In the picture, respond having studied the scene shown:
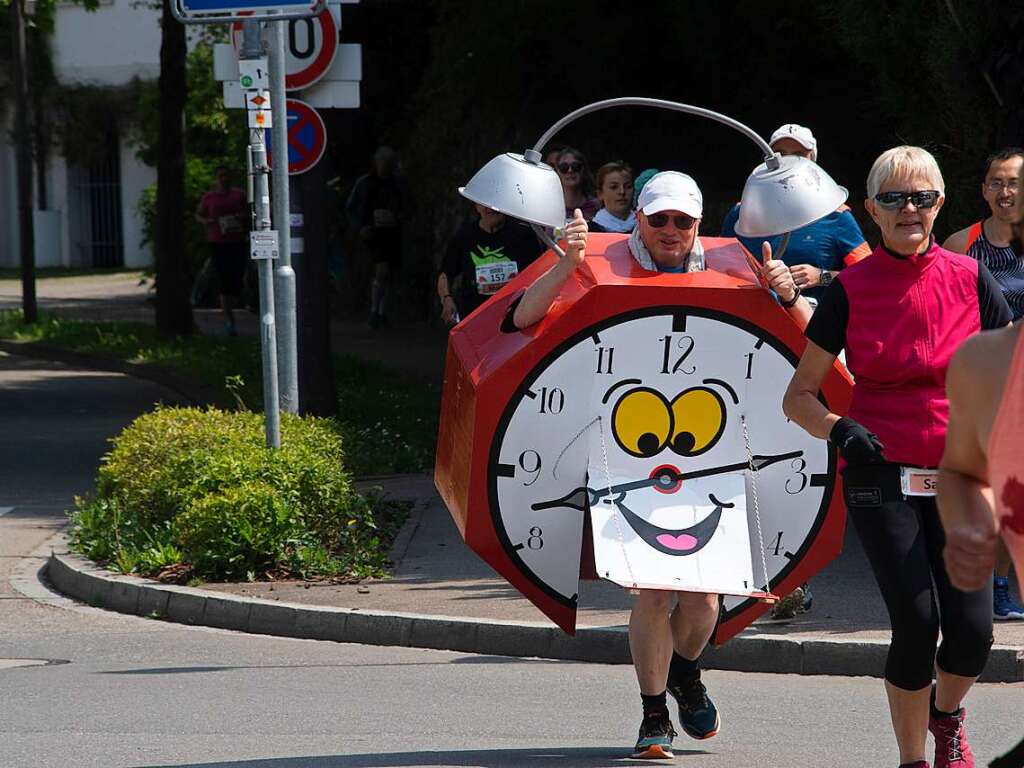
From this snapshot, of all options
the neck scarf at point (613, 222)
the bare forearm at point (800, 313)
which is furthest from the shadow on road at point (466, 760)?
the neck scarf at point (613, 222)

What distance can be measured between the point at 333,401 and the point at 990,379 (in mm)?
→ 10339

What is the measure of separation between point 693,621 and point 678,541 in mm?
332

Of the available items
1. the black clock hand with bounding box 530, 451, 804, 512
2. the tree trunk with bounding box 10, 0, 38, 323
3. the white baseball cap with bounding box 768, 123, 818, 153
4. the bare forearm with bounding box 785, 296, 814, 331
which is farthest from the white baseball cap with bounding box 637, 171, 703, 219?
the tree trunk with bounding box 10, 0, 38, 323

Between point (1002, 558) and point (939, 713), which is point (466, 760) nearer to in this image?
point (939, 713)

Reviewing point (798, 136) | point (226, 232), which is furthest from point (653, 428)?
point (226, 232)

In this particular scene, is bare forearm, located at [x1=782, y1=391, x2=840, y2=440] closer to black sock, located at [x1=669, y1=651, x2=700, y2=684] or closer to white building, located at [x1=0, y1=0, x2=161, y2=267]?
black sock, located at [x1=669, y1=651, x2=700, y2=684]

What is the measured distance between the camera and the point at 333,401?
519 inches

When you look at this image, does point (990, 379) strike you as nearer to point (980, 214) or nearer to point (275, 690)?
point (275, 690)

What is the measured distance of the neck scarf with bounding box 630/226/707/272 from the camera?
573 centimetres

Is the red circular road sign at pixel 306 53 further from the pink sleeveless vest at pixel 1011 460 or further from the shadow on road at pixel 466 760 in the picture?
the pink sleeveless vest at pixel 1011 460

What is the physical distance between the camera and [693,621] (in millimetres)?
5688

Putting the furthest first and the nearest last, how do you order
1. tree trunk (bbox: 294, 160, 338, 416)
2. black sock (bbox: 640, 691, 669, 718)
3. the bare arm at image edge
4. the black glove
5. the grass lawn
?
1. tree trunk (bbox: 294, 160, 338, 416)
2. the grass lawn
3. black sock (bbox: 640, 691, 669, 718)
4. the black glove
5. the bare arm at image edge

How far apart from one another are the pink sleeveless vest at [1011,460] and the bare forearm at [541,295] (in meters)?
2.71

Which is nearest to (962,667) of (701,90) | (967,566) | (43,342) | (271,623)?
(967,566)
